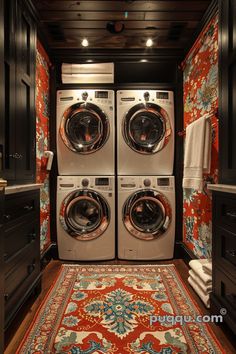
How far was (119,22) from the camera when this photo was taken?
203 centimetres

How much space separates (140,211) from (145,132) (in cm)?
90

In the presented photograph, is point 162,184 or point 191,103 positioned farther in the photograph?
point 162,184

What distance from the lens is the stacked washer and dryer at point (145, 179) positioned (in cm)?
243

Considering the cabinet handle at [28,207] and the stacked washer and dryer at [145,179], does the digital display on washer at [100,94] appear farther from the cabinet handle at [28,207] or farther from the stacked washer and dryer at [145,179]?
the cabinet handle at [28,207]

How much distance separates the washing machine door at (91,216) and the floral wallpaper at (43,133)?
206 mm

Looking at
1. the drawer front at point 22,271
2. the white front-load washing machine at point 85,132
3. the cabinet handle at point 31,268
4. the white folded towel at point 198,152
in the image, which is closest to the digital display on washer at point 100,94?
the white front-load washing machine at point 85,132

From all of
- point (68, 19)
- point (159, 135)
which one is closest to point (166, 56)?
point (159, 135)

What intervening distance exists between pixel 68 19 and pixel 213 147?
1728 millimetres

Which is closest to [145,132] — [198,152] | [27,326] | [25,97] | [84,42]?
[198,152]

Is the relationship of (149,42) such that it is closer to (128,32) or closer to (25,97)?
(128,32)

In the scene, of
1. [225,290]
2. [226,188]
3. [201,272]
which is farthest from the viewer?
[201,272]

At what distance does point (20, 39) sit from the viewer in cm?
153

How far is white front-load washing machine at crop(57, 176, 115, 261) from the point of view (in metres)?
2.40

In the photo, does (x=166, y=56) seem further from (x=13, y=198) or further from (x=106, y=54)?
(x=13, y=198)
